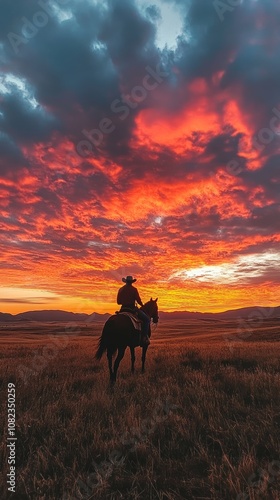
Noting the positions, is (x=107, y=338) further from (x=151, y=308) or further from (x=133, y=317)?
(x=151, y=308)

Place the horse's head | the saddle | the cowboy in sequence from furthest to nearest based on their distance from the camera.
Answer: the horse's head → the cowboy → the saddle

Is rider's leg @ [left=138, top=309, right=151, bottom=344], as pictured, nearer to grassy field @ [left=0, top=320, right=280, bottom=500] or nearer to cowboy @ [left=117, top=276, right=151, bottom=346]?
cowboy @ [left=117, top=276, right=151, bottom=346]

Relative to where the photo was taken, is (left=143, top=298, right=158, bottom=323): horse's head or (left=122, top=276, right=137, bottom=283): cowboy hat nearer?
(left=122, top=276, right=137, bottom=283): cowboy hat

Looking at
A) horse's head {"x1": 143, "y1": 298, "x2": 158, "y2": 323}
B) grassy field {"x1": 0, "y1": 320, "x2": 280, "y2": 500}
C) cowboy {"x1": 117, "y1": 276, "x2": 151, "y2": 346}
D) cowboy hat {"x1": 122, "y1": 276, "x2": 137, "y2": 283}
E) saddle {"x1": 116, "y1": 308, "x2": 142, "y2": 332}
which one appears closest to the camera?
grassy field {"x1": 0, "y1": 320, "x2": 280, "y2": 500}

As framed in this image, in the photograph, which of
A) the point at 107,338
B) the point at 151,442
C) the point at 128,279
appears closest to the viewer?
the point at 151,442

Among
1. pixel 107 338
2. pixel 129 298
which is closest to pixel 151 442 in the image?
pixel 107 338

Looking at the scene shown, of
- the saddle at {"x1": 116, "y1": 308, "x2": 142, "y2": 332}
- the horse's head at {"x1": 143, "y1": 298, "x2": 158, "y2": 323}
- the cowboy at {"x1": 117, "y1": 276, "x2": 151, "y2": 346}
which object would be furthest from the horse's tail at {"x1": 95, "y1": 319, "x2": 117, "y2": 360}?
the horse's head at {"x1": 143, "y1": 298, "x2": 158, "y2": 323}

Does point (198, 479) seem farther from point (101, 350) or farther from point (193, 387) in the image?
point (101, 350)

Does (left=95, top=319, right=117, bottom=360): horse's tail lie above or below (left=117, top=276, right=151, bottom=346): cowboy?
below

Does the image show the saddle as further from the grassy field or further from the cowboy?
the grassy field

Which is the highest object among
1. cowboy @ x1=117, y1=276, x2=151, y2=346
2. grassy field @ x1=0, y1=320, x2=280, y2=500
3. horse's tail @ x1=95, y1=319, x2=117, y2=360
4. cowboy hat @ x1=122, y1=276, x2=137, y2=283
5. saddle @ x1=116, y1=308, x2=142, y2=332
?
cowboy hat @ x1=122, y1=276, x2=137, y2=283

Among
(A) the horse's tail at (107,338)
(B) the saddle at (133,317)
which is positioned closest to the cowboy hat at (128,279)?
(B) the saddle at (133,317)

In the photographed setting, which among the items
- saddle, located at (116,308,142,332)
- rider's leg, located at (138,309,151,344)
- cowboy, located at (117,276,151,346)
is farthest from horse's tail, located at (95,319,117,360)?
rider's leg, located at (138,309,151,344)

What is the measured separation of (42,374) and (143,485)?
7.70m
